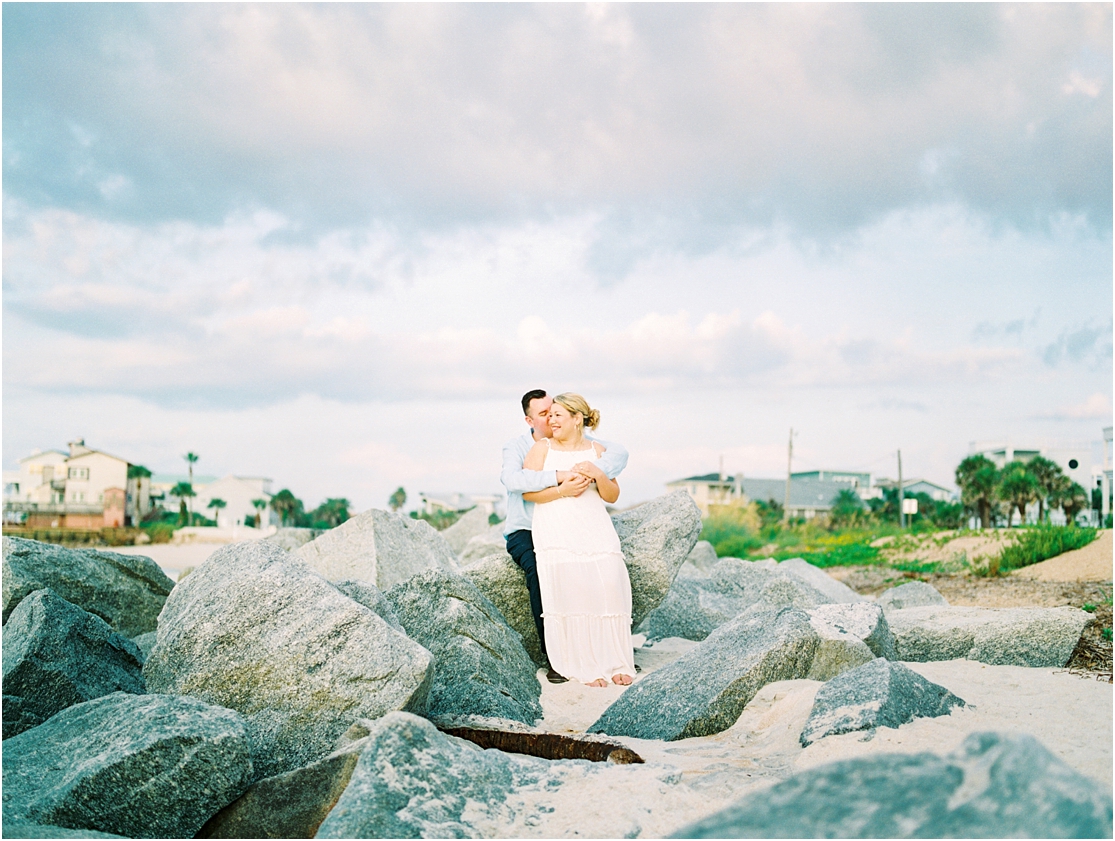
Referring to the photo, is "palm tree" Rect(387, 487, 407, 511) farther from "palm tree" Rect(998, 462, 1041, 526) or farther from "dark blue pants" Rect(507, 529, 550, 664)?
"dark blue pants" Rect(507, 529, 550, 664)

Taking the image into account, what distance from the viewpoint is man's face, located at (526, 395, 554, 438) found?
7.57m

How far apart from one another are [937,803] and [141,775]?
3.22m

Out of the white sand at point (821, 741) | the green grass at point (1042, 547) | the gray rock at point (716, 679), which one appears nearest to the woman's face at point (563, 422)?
the white sand at point (821, 741)

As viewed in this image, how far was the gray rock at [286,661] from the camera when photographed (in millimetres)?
4688

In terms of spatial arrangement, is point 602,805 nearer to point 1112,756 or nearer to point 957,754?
point 957,754

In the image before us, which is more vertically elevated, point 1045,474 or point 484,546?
point 1045,474

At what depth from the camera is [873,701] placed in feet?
14.5

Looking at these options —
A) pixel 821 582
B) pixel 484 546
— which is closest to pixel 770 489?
pixel 821 582

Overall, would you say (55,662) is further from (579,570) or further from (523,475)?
(579,570)

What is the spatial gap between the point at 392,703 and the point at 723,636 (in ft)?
7.38

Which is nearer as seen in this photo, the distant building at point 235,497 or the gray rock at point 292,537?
the gray rock at point 292,537

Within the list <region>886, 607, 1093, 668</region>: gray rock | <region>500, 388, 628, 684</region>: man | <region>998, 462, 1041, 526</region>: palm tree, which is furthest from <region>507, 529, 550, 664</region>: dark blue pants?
<region>998, 462, 1041, 526</region>: palm tree

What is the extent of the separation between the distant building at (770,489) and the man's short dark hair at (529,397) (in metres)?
51.8

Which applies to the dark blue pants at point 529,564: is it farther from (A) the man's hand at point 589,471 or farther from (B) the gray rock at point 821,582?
(B) the gray rock at point 821,582
